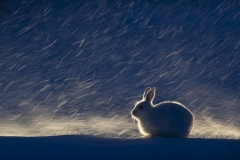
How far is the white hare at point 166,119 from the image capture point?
632cm

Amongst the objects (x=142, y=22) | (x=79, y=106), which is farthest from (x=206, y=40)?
(x=79, y=106)

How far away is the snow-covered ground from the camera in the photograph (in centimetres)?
930

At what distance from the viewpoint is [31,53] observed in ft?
43.3

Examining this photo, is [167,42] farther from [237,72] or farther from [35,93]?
[35,93]

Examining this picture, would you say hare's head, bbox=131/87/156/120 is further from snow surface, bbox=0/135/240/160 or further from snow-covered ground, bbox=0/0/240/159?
snow-covered ground, bbox=0/0/240/159

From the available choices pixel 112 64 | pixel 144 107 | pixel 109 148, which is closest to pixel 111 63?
pixel 112 64

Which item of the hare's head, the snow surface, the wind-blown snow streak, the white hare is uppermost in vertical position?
the wind-blown snow streak

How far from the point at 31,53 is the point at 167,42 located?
4.61 metres

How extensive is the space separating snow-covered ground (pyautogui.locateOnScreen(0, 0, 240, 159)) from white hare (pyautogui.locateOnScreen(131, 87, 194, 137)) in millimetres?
542

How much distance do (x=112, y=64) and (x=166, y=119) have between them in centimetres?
682

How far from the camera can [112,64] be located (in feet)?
42.6

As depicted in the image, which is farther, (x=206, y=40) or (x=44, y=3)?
(x=44, y=3)

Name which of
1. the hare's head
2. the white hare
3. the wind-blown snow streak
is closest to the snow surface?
the white hare

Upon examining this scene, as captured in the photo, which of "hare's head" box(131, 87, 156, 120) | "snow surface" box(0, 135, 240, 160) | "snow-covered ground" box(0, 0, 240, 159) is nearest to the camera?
"snow surface" box(0, 135, 240, 160)
